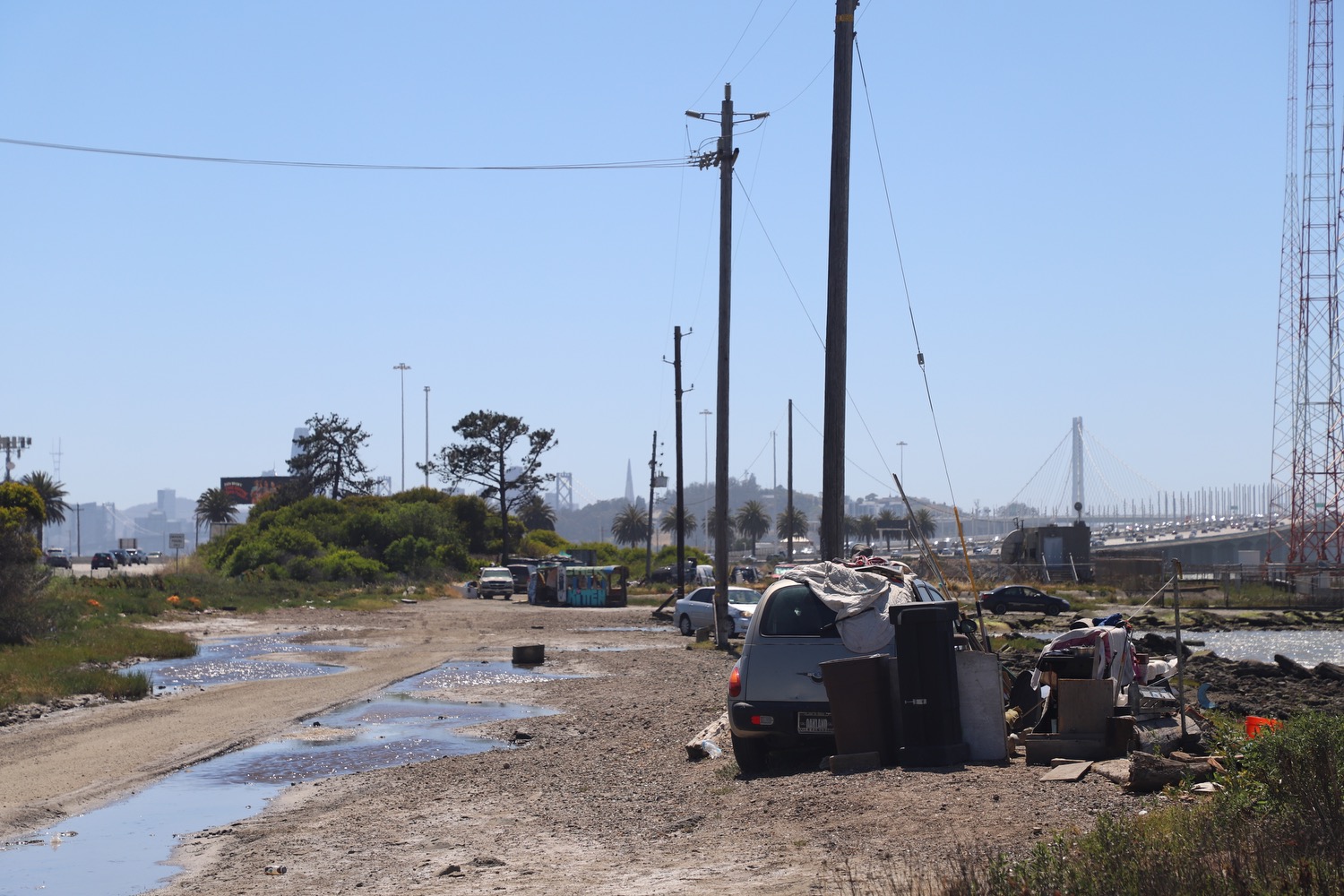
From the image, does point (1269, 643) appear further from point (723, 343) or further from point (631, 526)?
point (631, 526)

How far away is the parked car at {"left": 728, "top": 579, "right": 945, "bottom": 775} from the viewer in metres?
10.7

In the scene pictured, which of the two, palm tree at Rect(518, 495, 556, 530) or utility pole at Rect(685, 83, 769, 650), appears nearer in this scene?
utility pole at Rect(685, 83, 769, 650)

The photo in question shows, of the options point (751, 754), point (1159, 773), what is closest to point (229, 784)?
point (751, 754)

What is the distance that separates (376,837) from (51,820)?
3.62 meters

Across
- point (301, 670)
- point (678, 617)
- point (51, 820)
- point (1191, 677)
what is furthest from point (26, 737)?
point (678, 617)

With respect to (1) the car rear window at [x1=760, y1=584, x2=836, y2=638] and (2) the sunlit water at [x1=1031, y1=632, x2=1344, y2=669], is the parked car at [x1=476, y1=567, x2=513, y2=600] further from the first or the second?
(1) the car rear window at [x1=760, y1=584, x2=836, y2=638]

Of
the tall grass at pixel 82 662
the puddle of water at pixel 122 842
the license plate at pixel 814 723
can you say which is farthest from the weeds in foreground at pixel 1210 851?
the tall grass at pixel 82 662

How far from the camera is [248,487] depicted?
6442 inches

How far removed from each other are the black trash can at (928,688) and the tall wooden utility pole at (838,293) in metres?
5.20

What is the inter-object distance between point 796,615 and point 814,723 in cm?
96

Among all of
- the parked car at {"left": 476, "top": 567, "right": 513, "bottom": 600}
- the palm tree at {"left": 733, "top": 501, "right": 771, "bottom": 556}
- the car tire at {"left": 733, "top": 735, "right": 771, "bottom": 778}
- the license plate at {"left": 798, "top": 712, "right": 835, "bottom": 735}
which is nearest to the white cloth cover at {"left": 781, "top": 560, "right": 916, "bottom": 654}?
the license plate at {"left": 798, "top": 712, "right": 835, "bottom": 735}

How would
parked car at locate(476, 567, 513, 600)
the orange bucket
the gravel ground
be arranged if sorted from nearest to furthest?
the gravel ground
the orange bucket
parked car at locate(476, 567, 513, 600)

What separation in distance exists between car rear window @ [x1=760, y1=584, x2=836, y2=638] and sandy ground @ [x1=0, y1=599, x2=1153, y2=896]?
1.24m

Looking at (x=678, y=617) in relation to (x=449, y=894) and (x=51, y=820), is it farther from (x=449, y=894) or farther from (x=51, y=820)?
(x=449, y=894)
